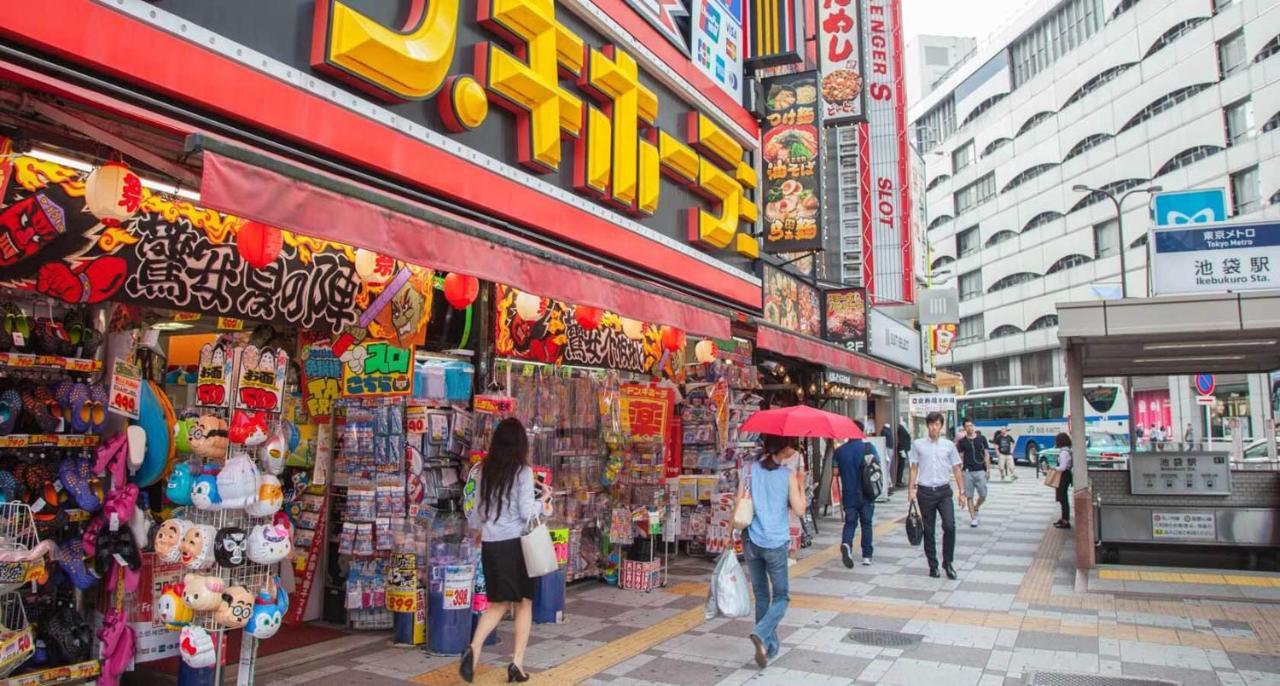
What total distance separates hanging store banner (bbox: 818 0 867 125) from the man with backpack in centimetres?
685

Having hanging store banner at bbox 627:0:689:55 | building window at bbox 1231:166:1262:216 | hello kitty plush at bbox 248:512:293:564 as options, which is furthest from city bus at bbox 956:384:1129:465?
hello kitty plush at bbox 248:512:293:564

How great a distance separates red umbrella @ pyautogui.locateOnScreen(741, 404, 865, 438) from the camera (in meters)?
8.26

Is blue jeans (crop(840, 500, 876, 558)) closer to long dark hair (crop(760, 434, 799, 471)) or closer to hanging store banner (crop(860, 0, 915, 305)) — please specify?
long dark hair (crop(760, 434, 799, 471))

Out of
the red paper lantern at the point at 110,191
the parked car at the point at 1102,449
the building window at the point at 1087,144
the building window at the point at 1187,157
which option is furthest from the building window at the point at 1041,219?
the red paper lantern at the point at 110,191

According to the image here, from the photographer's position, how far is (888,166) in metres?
22.9

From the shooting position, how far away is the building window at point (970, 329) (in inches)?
2494

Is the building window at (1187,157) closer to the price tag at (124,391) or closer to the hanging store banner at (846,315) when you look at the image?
the hanging store banner at (846,315)

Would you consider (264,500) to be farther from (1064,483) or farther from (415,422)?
(1064,483)

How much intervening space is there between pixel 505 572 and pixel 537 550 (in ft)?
0.92

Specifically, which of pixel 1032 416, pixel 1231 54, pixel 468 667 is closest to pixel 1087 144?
pixel 1231 54

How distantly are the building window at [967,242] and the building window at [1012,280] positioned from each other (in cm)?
423

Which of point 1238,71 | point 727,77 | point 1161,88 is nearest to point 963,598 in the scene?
point 727,77

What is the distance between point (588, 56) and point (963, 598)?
23.8 feet

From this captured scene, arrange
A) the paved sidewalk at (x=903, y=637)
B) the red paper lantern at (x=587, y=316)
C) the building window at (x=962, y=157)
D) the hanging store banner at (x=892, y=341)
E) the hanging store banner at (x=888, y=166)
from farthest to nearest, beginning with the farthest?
the building window at (x=962, y=157) < the hanging store banner at (x=888, y=166) < the hanging store banner at (x=892, y=341) < the red paper lantern at (x=587, y=316) < the paved sidewalk at (x=903, y=637)
